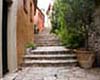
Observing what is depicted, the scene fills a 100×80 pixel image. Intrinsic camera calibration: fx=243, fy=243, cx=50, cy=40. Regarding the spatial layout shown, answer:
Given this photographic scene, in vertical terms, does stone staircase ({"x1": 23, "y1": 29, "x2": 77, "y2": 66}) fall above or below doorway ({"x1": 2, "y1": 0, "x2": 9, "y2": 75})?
below

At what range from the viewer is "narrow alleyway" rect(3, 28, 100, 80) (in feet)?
18.6

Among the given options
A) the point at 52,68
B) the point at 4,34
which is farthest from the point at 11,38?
the point at 52,68

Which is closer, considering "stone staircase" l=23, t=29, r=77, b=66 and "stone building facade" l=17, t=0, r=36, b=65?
"stone building facade" l=17, t=0, r=36, b=65

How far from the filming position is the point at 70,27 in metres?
7.91

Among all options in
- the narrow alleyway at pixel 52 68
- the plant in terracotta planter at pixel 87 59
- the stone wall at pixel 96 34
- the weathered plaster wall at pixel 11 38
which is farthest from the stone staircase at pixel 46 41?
the weathered plaster wall at pixel 11 38

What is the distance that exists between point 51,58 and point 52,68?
0.90m

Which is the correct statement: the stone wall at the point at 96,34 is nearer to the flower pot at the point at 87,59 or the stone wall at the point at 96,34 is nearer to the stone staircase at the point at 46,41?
the flower pot at the point at 87,59

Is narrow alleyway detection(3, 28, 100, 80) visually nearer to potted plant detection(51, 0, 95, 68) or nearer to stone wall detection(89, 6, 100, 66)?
potted plant detection(51, 0, 95, 68)

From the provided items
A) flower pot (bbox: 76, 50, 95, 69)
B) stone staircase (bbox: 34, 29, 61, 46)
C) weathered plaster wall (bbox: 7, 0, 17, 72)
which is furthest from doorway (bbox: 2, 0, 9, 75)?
stone staircase (bbox: 34, 29, 61, 46)

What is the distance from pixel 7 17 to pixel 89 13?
2.41m

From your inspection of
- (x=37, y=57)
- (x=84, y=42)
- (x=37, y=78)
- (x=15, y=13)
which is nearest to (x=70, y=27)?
(x=84, y=42)

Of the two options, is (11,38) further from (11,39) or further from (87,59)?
(87,59)

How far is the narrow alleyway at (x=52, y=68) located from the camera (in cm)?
568

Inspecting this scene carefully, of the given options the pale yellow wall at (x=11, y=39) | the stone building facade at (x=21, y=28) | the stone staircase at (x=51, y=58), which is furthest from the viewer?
the stone staircase at (x=51, y=58)
